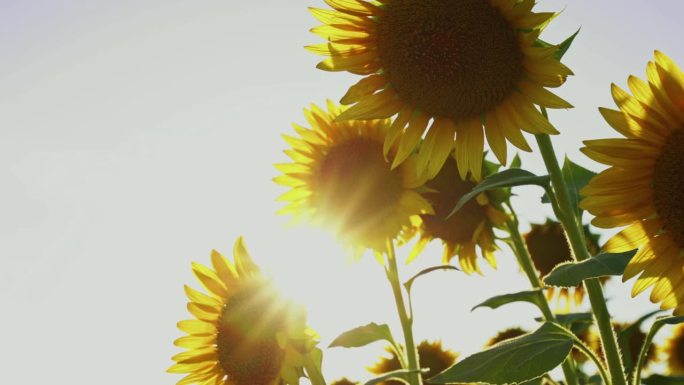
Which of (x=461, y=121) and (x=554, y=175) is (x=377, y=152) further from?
(x=554, y=175)

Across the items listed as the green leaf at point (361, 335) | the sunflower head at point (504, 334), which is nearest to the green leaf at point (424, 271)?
the green leaf at point (361, 335)

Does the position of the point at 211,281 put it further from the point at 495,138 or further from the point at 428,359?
the point at 428,359

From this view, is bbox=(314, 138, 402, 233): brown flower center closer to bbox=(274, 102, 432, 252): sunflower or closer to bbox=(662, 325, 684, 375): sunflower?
bbox=(274, 102, 432, 252): sunflower

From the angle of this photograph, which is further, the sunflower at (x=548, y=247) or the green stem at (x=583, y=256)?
the sunflower at (x=548, y=247)

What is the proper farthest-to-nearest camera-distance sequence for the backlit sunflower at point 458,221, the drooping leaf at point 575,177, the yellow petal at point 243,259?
1. the backlit sunflower at point 458,221
2. the yellow petal at point 243,259
3. the drooping leaf at point 575,177

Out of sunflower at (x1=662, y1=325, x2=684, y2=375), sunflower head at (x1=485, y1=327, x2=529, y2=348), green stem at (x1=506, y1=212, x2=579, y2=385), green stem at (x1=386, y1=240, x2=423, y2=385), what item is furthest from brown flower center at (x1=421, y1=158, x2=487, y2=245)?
sunflower at (x1=662, y1=325, x2=684, y2=375)

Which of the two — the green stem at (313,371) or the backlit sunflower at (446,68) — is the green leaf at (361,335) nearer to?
the green stem at (313,371)

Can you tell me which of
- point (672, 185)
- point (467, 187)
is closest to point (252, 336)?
point (467, 187)
